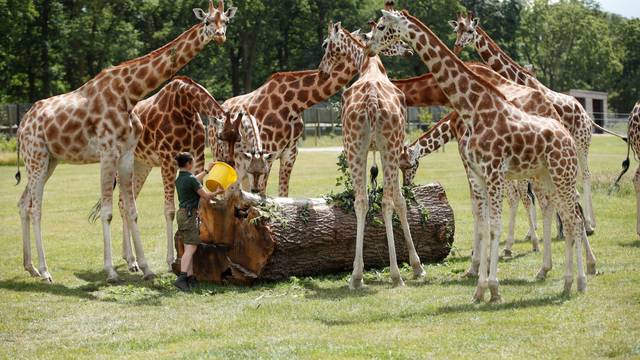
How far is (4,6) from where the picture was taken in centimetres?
5031

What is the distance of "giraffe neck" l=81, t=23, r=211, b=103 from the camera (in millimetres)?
13367

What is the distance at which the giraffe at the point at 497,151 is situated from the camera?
34.2ft

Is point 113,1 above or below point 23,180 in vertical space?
above

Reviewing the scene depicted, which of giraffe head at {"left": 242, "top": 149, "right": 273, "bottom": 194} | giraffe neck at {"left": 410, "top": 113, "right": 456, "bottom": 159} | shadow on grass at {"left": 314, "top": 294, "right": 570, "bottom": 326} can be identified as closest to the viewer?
shadow on grass at {"left": 314, "top": 294, "right": 570, "bottom": 326}

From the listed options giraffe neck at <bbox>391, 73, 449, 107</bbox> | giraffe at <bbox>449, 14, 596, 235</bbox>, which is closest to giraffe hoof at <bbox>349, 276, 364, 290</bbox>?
giraffe neck at <bbox>391, 73, 449, 107</bbox>

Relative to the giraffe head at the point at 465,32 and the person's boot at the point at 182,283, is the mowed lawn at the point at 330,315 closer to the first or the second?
the person's boot at the point at 182,283

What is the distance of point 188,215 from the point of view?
475 inches

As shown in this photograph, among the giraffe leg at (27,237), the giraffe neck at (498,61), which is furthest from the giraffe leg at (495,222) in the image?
the giraffe leg at (27,237)

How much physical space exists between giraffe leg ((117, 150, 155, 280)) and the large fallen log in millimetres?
744

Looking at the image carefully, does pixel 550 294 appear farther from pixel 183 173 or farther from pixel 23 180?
pixel 23 180

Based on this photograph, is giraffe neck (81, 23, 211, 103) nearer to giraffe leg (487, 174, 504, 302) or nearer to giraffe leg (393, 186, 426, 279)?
giraffe leg (393, 186, 426, 279)

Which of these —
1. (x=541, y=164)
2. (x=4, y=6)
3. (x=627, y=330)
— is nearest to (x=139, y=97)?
(x=541, y=164)

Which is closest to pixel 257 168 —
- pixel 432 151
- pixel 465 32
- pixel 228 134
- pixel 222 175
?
pixel 222 175

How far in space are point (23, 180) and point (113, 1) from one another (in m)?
25.8
